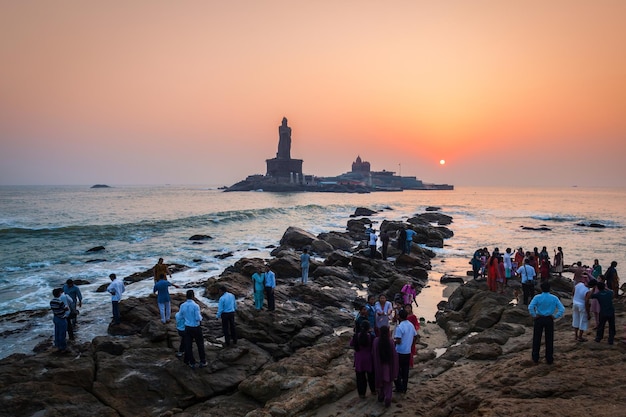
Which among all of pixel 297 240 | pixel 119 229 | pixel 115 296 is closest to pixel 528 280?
pixel 115 296

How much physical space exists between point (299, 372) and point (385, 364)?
2.93m

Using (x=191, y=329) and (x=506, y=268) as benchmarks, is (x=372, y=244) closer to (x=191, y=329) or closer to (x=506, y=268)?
(x=506, y=268)

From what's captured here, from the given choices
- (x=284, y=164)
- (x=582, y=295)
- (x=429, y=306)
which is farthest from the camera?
(x=284, y=164)

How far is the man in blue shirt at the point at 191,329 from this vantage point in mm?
9891

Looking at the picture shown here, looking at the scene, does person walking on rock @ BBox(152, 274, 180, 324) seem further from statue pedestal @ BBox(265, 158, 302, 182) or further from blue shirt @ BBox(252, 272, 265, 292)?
statue pedestal @ BBox(265, 158, 302, 182)

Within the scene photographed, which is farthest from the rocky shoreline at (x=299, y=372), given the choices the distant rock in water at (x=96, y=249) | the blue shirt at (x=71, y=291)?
the distant rock in water at (x=96, y=249)

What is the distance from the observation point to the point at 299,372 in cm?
927

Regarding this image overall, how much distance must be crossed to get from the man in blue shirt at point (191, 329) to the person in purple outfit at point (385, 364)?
16.4 feet

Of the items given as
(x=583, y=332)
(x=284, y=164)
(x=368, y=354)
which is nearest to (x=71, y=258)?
(x=368, y=354)

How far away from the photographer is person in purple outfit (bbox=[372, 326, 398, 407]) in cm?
718

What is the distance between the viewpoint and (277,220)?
198 feet

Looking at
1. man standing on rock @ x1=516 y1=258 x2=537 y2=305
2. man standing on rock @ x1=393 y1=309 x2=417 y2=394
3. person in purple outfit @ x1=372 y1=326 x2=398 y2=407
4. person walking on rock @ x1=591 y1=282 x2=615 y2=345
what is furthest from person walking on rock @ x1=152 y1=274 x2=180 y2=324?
man standing on rock @ x1=516 y1=258 x2=537 y2=305

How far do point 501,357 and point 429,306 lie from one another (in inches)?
299

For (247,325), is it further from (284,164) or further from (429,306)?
(284,164)
